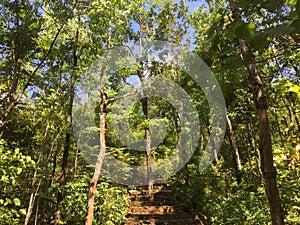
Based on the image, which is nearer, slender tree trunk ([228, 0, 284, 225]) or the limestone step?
slender tree trunk ([228, 0, 284, 225])

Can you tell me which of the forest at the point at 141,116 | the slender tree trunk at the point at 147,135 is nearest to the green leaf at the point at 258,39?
the forest at the point at 141,116

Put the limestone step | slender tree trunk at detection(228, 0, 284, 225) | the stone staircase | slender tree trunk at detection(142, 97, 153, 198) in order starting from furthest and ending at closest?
slender tree trunk at detection(142, 97, 153, 198) → the limestone step → the stone staircase → slender tree trunk at detection(228, 0, 284, 225)

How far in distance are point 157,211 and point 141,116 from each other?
3.47m

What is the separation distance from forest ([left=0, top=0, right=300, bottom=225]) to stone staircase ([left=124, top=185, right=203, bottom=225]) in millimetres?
47

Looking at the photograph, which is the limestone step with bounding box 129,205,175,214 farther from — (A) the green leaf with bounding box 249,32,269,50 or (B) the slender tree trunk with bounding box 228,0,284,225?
(A) the green leaf with bounding box 249,32,269,50

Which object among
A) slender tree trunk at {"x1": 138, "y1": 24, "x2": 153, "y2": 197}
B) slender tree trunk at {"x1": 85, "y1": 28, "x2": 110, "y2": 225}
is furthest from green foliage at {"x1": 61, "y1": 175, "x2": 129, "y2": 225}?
slender tree trunk at {"x1": 138, "y1": 24, "x2": 153, "y2": 197}

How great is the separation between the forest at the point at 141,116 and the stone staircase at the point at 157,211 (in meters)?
0.05

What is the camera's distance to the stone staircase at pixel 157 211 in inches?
295

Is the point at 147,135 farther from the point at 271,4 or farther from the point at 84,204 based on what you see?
the point at 271,4

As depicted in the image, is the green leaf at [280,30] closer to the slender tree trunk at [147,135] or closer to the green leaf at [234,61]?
the green leaf at [234,61]

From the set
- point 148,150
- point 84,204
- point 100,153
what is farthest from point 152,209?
point 100,153

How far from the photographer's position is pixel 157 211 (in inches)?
332

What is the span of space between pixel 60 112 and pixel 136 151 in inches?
238

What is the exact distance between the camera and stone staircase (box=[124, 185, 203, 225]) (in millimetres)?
7496
